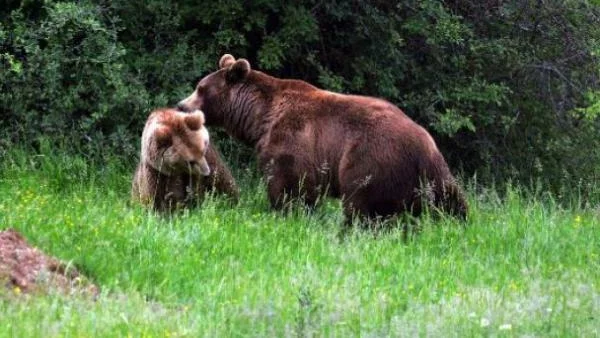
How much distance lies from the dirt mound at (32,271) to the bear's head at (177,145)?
2206mm

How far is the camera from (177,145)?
379 inches

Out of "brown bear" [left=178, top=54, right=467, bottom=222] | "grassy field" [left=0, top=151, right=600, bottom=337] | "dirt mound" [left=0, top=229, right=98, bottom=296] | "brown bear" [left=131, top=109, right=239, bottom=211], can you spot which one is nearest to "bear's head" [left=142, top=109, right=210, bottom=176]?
"brown bear" [left=131, top=109, right=239, bottom=211]

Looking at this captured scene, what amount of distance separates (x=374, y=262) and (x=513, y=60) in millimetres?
7971

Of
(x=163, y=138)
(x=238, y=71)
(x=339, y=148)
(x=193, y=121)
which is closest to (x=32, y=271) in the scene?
(x=163, y=138)

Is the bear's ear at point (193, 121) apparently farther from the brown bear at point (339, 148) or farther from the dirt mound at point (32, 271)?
the dirt mound at point (32, 271)

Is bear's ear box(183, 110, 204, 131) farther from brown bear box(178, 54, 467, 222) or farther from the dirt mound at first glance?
the dirt mound

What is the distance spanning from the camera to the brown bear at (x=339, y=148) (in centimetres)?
983

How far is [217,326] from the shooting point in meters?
6.41

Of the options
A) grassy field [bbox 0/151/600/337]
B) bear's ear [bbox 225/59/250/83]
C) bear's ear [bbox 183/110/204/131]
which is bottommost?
grassy field [bbox 0/151/600/337]

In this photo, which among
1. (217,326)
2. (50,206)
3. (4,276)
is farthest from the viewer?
(50,206)

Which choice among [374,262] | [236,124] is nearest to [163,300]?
[374,262]

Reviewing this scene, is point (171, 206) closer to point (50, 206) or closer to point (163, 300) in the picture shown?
point (50, 206)

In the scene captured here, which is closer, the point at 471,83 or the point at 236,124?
the point at 236,124

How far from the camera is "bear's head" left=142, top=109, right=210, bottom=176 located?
962 cm
